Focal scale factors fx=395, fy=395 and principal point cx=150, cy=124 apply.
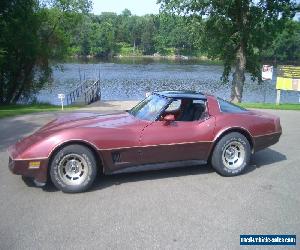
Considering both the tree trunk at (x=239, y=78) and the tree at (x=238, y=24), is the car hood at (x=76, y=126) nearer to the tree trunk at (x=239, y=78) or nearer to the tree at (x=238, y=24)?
the tree at (x=238, y=24)

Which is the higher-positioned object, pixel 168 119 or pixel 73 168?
pixel 168 119

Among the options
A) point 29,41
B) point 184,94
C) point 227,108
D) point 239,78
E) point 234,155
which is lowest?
point 234,155

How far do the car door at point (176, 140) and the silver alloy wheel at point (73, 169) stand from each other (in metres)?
0.90

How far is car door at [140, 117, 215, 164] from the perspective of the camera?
6086 mm

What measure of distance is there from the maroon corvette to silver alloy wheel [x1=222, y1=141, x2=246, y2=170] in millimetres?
16

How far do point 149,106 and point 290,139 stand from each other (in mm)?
4389

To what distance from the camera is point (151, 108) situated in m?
6.66

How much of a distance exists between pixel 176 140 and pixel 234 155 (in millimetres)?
1174

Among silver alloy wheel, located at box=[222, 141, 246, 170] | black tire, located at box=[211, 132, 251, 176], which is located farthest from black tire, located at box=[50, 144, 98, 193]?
silver alloy wheel, located at box=[222, 141, 246, 170]

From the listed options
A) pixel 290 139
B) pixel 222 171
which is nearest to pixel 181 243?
pixel 222 171

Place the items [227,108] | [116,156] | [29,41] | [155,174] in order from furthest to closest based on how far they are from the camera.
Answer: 1. [29,41]
2. [227,108]
3. [155,174]
4. [116,156]

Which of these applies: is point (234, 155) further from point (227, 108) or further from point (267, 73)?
point (267, 73)

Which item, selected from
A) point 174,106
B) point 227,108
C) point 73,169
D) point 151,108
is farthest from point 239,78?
point 73,169

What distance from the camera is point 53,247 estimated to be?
4.18 m
